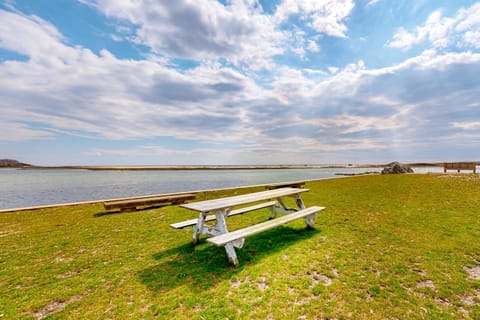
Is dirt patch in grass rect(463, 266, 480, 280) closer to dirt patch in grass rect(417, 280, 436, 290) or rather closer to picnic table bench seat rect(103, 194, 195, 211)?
dirt patch in grass rect(417, 280, 436, 290)

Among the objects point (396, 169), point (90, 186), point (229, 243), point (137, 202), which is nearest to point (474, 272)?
point (229, 243)

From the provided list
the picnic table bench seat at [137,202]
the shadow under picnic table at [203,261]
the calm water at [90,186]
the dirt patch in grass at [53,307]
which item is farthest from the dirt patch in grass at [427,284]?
the calm water at [90,186]

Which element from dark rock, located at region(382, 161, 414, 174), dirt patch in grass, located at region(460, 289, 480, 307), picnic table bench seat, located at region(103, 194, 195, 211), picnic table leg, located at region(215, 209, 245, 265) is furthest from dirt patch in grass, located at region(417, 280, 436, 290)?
dark rock, located at region(382, 161, 414, 174)

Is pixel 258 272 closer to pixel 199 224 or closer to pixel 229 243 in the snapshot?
pixel 229 243

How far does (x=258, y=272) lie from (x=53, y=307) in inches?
120

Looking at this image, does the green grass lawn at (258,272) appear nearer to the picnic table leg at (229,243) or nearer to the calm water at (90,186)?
the picnic table leg at (229,243)

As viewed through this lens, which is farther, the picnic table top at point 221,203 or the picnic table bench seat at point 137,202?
the picnic table bench seat at point 137,202

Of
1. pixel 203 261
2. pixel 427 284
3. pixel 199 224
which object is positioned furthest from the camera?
pixel 199 224

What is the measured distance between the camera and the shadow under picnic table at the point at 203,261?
330 centimetres

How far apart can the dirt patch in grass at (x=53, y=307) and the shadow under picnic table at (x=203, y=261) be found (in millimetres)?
910

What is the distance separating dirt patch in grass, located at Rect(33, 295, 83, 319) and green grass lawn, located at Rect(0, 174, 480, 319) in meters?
0.02

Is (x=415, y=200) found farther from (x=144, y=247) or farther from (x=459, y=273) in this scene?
(x=144, y=247)

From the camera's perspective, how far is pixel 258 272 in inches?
136

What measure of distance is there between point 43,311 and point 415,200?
465 inches
